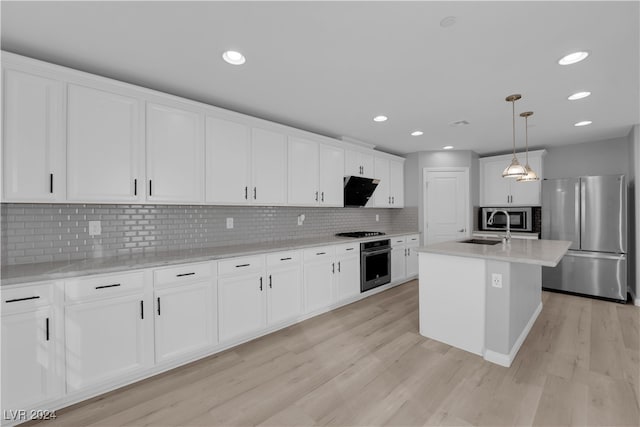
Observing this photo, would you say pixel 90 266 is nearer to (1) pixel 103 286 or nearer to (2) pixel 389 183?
(1) pixel 103 286

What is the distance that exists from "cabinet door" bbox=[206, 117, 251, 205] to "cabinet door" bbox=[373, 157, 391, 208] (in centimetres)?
253

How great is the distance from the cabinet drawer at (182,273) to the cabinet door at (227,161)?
2.32 ft

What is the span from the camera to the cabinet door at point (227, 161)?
Answer: 2842mm

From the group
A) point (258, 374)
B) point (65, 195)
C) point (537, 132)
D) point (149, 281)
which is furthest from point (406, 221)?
point (65, 195)

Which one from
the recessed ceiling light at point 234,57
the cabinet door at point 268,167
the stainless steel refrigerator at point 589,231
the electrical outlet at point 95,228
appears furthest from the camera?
the stainless steel refrigerator at point 589,231

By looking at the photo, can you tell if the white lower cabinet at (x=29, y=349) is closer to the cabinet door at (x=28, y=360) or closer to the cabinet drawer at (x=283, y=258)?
the cabinet door at (x=28, y=360)

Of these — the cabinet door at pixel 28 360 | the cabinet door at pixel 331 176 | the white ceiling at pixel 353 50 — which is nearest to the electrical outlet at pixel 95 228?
the cabinet door at pixel 28 360

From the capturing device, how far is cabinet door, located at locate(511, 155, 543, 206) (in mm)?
4891

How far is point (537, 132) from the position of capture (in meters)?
4.09

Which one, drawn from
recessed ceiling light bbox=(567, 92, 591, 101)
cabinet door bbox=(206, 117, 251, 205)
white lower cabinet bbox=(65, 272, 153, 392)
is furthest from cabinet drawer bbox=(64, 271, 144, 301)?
recessed ceiling light bbox=(567, 92, 591, 101)

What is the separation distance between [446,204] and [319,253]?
10.0ft

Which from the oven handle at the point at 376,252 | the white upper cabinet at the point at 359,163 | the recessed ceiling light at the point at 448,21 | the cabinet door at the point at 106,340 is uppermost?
the recessed ceiling light at the point at 448,21

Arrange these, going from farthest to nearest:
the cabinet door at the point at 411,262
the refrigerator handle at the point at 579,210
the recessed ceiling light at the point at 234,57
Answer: the cabinet door at the point at 411,262 < the refrigerator handle at the point at 579,210 < the recessed ceiling light at the point at 234,57

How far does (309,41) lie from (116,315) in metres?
2.38
